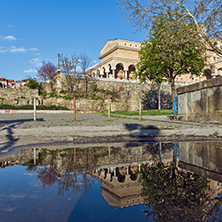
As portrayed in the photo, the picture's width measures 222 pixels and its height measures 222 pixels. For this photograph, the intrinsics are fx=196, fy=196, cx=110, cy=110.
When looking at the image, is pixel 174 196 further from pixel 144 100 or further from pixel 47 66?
pixel 47 66

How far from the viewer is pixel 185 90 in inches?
543

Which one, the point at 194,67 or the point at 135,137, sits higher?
the point at 194,67

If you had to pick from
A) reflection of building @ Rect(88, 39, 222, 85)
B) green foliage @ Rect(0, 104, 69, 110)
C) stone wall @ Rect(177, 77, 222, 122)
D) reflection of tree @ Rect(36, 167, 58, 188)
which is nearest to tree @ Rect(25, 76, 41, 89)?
green foliage @ Rect(0, 104, 69, 110)

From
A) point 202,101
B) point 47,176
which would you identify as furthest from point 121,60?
point 47,176

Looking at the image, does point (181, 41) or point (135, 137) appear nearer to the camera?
point (135, 137)

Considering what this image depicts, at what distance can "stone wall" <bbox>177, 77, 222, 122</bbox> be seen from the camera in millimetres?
11117

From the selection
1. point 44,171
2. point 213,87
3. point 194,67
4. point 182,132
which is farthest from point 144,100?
point 44,171

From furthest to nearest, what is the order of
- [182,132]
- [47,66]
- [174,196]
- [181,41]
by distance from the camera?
[47,66] < [181,41] < [182,132] < [174,196]

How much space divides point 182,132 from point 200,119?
16.9ft

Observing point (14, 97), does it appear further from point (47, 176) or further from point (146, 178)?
point (146, 178)

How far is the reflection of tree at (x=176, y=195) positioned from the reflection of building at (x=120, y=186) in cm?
11

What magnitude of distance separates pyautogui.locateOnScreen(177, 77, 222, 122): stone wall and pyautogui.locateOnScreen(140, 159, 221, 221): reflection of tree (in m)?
9.34

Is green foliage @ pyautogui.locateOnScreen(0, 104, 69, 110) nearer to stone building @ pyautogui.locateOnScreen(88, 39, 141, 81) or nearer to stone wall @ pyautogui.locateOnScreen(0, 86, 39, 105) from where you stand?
stone wall @ pyautogui.locateOnScreen(0, 86, 39, 105)

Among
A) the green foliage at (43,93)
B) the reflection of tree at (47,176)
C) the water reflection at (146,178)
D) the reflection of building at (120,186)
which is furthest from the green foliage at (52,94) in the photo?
the reflection of building at (120,186)
